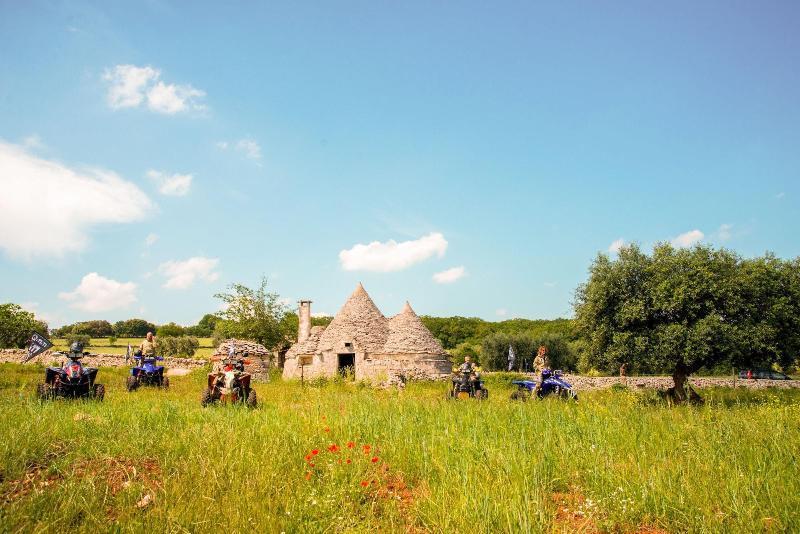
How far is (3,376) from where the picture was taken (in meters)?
18.3

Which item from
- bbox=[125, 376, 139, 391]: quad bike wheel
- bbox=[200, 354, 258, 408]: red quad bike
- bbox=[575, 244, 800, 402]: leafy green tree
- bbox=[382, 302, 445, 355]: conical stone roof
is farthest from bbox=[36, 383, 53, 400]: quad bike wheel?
bbox=[575, 244, 800, 402]: leafy green tree

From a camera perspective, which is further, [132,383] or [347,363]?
[347,363]

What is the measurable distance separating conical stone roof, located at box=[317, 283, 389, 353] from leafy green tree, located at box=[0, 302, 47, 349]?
4032 centimetres

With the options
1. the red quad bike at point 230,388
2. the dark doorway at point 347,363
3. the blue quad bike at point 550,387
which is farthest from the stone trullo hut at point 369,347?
the red quad bike at point 230,388

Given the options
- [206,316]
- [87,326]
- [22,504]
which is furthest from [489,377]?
[206,316]

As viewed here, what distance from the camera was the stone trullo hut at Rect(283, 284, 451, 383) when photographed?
83.3 feet

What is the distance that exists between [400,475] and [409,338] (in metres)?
21.3

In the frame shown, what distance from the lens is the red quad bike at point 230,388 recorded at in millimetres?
10086

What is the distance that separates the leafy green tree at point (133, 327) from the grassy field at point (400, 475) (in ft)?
289

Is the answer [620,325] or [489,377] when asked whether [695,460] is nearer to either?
[620,325]

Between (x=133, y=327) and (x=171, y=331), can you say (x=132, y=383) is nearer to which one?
(x=171, y=331)

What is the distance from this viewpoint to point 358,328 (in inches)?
1096

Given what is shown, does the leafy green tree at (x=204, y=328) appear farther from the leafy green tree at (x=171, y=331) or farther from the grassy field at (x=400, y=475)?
the grassy field at (x=400, y=475)

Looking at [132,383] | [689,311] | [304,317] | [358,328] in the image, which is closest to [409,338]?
[358,328]
